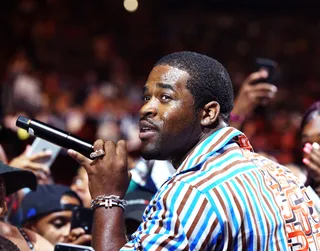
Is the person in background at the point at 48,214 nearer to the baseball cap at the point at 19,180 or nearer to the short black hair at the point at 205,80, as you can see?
the baseball cap at the point at 19,180

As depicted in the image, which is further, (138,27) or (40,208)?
(138,27)

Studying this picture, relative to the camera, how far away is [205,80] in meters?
2.93

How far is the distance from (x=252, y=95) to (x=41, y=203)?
1.39 m

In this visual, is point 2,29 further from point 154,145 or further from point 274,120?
point 154,145

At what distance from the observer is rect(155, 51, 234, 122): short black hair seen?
2920 millimetres

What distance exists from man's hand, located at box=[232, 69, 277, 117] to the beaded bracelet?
1.70 m

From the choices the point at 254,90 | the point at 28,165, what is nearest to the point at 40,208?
the point at 28,165

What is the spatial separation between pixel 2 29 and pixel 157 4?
247 cm

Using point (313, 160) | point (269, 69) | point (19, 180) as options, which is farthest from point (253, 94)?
point (19, 180)

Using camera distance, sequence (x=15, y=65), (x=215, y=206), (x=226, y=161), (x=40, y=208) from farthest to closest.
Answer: (x=15, y=65), (x=40, y=208), (x=226, y=161), (x=215, y=206)

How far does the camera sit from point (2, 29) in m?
11.7

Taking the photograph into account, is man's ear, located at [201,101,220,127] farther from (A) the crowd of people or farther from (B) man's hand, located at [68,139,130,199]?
(B) man's hand, located at [68,139,130,199]

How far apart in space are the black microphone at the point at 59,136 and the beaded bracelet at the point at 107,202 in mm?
170

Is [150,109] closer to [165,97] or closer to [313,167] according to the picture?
[165,97]
